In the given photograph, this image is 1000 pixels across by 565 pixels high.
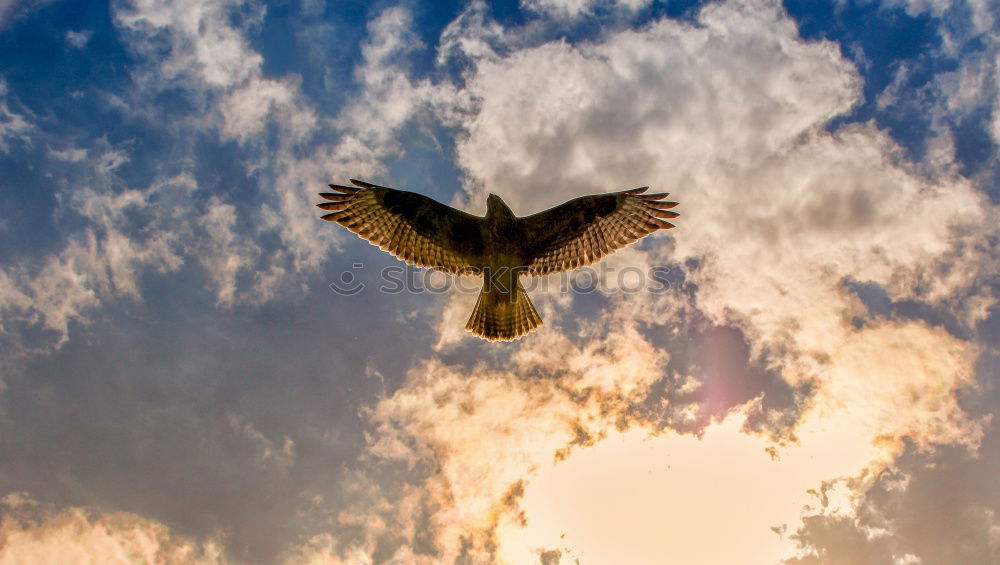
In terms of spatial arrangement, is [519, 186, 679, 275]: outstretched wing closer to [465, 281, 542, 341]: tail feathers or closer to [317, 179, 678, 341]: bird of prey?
[317, 179, 678, 341]: bird of prey

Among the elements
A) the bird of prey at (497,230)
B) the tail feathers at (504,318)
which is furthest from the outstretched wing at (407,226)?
the tail feathers at (504,318)

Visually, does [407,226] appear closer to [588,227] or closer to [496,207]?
[496,207]

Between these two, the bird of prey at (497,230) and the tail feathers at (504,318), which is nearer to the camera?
the bird of prey at (497,230)

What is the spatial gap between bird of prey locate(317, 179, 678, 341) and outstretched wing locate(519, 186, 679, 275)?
2 centimetres

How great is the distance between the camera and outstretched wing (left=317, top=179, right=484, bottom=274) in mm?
10609

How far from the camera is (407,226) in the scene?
424 inches

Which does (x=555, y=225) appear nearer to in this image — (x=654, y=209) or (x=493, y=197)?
(x=493, y=197)

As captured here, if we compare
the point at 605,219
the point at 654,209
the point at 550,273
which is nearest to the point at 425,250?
the point at 550,273

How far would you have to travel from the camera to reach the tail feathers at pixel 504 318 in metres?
11.1

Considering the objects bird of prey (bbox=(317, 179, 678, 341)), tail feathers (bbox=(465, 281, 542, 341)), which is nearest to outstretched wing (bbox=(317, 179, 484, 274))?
bird of prey (bbox=(317, 179, 678, 341))

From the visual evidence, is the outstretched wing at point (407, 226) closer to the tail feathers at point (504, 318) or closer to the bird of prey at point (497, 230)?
the bird of prey at point (497, 230)

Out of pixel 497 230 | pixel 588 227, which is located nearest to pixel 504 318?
pixel 497 230

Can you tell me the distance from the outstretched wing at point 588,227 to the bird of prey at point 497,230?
2 centimetres

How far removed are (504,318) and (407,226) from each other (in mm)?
2661
